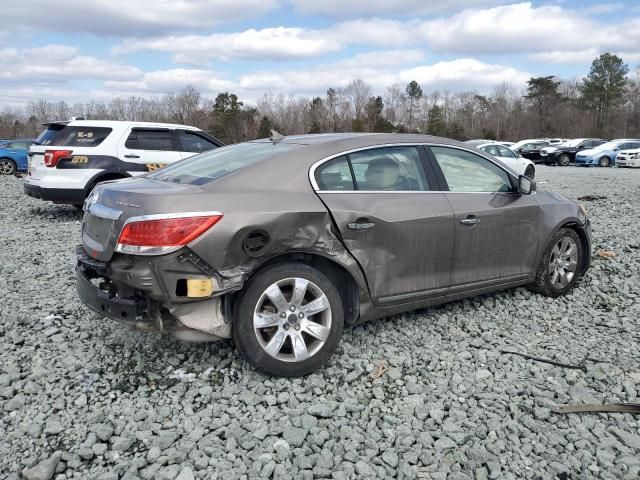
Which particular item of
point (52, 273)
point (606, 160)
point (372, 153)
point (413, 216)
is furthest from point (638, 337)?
point (606, 160)

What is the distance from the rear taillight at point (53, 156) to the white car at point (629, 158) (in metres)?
26.9

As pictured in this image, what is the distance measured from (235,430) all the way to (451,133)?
218ft

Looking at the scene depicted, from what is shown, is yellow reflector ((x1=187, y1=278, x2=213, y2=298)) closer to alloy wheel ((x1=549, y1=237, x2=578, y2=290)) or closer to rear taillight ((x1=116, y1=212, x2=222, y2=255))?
rear taillight ((x1=116, y1=212, x2=222, y2=255))

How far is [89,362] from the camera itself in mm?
3873

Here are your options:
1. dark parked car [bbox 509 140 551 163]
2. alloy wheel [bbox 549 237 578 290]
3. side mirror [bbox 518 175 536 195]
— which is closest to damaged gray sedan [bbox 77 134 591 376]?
side mirror [bbox 518 175 536 195]

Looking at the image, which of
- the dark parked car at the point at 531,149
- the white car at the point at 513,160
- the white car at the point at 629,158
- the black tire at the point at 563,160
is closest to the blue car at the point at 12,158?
the white car at the point at 513,160

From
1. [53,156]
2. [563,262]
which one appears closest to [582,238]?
[563,262]

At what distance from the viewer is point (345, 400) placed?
3432 millimetres

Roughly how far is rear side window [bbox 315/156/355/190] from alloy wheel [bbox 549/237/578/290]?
2.34 m

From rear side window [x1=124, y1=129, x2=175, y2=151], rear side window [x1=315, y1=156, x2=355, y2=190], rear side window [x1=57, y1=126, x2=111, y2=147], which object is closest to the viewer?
rear side window [x1=315, y1=156, x2=355, y2=190]

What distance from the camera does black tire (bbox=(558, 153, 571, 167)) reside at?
31.3m

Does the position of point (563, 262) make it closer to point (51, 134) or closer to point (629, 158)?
point (51, 134)

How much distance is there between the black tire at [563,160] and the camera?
31.3m

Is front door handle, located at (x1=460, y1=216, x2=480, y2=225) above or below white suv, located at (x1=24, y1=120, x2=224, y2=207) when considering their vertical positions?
below
